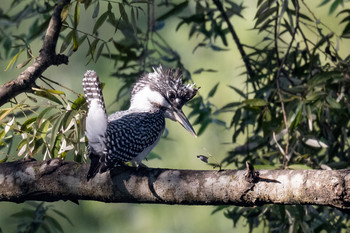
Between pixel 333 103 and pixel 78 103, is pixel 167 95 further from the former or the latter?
pixel 333 103

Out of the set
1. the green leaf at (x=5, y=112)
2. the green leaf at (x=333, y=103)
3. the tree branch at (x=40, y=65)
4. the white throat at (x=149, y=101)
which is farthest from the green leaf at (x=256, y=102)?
the green leaf at (x=5, y=112)

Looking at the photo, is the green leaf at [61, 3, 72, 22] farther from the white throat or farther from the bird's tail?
the white throat

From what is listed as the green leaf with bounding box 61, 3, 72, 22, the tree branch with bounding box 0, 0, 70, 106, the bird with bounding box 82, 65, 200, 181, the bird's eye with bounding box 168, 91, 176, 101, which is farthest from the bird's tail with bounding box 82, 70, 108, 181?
the bird's eye with bounding box 168, 91, 176, 101

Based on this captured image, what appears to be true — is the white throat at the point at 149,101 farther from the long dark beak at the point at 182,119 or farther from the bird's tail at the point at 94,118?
the bird's tail at the point at 94,118

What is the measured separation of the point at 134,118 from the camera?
7.57 ft

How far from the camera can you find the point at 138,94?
2.56m

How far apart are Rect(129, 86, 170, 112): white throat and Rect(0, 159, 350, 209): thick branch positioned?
26.2 inches

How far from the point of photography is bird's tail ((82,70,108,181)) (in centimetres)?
204

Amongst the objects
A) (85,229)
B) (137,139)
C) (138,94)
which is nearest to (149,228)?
(85,229)

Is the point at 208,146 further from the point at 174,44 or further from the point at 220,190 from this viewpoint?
the point at 220,190

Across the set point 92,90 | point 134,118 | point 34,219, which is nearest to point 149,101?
point 134,118

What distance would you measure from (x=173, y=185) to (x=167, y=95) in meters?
0.85

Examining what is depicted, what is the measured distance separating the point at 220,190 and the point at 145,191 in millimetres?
224

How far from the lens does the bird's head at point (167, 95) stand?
97.0 inches
